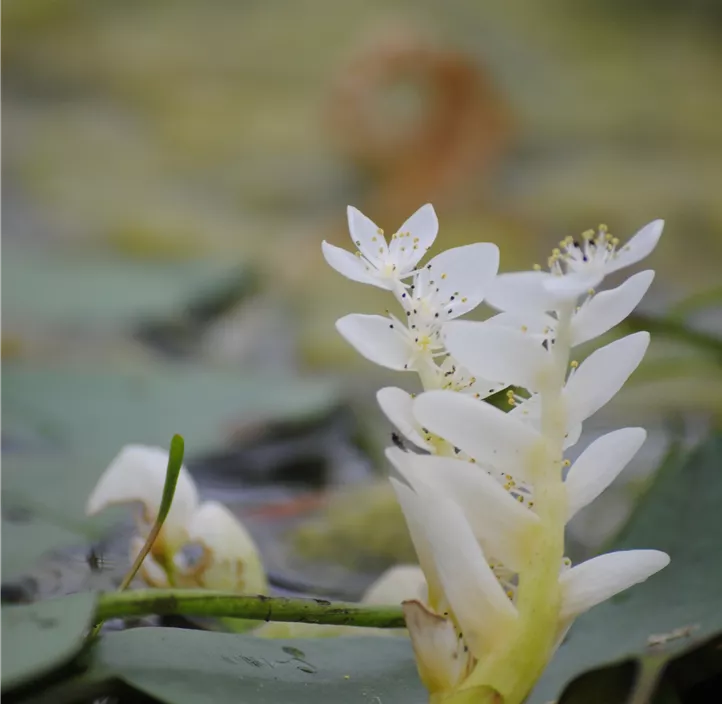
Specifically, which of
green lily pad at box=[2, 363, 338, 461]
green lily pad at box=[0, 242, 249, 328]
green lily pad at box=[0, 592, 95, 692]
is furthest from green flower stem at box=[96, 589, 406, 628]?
green lily pad at box=[0, 242, 249, 328]

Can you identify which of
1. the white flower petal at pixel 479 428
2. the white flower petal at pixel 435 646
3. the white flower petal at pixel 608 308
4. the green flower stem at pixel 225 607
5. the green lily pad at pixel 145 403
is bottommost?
the white flower petal at pixel 435 646

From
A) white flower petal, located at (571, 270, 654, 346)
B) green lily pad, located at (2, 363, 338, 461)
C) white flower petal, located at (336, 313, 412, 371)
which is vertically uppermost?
green lily pad, located at (2, 363, 338, 461)

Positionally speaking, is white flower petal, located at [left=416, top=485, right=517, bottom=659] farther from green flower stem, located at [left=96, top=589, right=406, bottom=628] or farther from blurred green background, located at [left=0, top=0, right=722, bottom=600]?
blurred green background, located at [left=0, top=0, right=722, bottom=600]

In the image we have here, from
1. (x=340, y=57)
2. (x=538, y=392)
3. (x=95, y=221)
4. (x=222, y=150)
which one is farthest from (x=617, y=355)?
(x=340, y=57)

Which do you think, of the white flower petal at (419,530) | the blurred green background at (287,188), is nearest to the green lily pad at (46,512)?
the blurred green background at (287,188)

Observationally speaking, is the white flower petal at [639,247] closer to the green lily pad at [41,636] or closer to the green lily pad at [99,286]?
the green lily pad at [41,636]

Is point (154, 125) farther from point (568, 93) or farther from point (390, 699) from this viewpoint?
point (390, 699)
